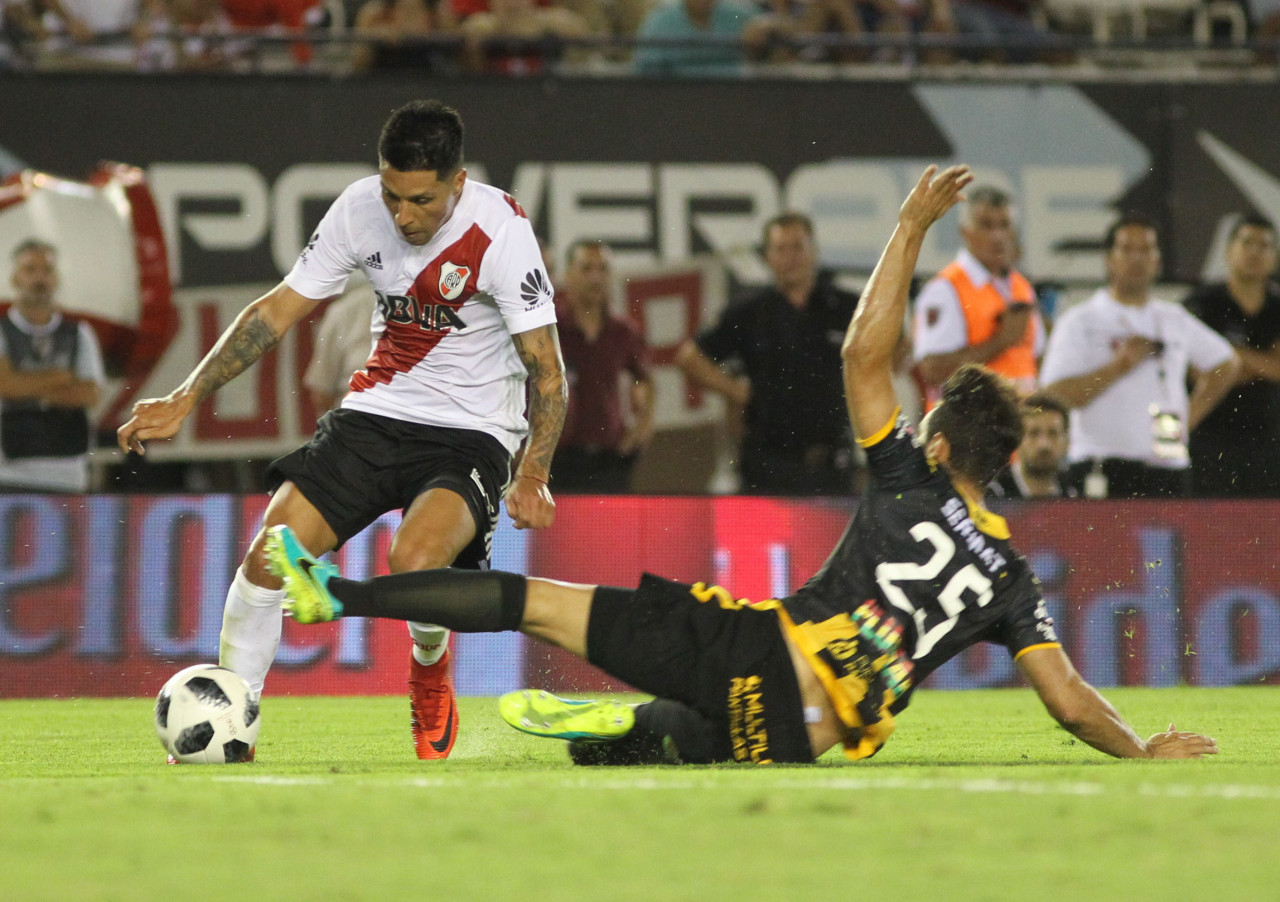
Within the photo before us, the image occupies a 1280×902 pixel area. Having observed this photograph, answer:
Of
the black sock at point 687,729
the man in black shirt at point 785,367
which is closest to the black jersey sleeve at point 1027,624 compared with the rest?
the black sock at point 687,729

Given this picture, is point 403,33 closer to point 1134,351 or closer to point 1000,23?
point 1000,23

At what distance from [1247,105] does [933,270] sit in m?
2.32

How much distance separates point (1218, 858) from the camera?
321 centimetres

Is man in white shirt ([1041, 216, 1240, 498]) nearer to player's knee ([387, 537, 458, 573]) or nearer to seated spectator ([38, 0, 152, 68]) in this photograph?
player's knee ([387, 537, 458, 573])

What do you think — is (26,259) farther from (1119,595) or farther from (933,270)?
(1119,595)

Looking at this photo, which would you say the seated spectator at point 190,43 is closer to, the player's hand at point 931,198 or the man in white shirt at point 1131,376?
the man in white shirt at point 1131,376

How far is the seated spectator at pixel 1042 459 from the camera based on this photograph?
9.04 metres

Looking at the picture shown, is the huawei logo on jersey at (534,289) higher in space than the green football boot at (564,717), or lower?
higher

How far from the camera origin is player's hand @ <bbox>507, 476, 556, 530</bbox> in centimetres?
522

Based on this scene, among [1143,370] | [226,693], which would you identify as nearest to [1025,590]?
[226,693]

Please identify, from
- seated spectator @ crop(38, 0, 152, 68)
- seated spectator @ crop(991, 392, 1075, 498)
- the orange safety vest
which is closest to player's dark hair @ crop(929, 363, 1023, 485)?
seated spectator @ crop(991, 392, 1075, 498)

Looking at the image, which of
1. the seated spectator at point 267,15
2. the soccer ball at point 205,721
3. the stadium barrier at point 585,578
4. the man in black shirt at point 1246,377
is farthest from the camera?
the seated spectator at point 267,15

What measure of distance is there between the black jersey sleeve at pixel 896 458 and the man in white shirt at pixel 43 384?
559 cm

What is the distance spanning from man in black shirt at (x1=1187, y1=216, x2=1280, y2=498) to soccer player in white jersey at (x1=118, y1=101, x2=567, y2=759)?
193 inches
